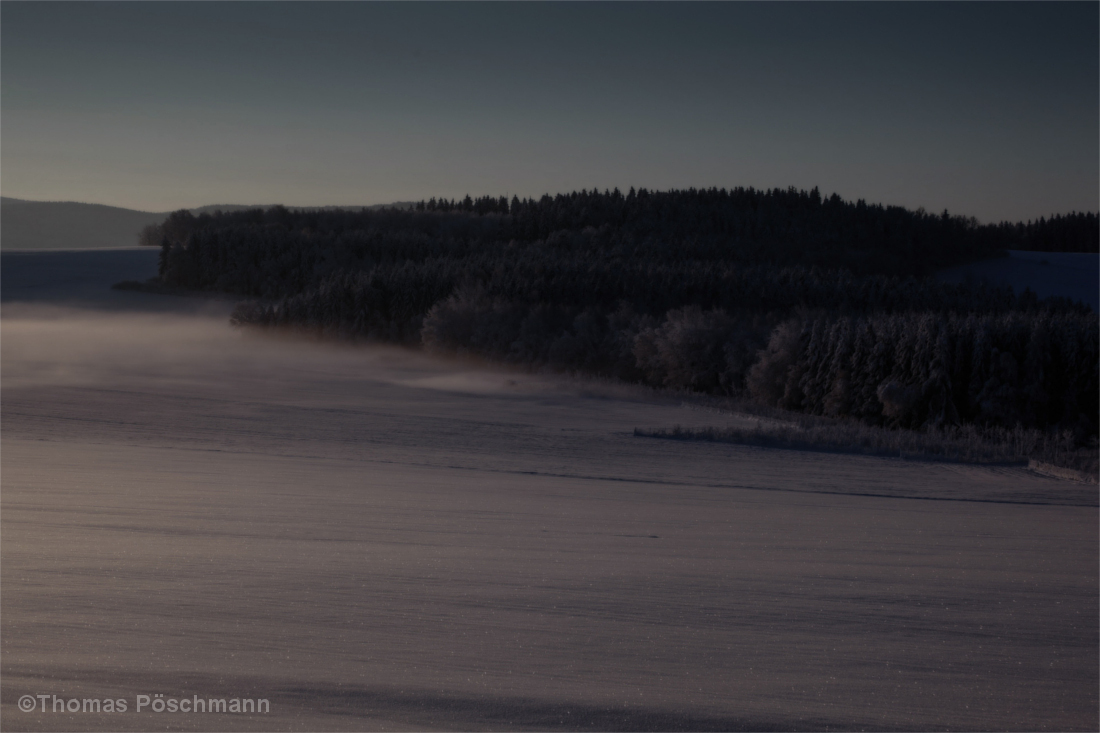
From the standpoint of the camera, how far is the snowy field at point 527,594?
8.53 feet

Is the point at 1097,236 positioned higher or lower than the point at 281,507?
higher

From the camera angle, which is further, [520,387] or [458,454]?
[520,387]

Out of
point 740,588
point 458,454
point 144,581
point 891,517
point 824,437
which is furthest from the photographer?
point 824,437

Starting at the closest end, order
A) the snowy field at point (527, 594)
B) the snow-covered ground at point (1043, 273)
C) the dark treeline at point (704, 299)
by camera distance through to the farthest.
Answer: the snowy field at point (527, 594) → the dark treeline at point (704, 299) → the snow-covered ground at point (1043, 273)

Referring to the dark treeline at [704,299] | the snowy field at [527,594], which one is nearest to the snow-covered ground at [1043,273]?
the dark treeline at [704,299]

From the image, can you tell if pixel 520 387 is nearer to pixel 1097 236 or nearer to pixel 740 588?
pixel 740 588

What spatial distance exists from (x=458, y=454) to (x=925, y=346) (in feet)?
45.8

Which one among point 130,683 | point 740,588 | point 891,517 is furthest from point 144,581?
point 891,517

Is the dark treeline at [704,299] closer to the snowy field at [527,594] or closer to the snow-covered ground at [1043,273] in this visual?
the snow-covered ground at [1043,273]

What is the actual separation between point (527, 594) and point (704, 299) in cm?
Answer: 3634

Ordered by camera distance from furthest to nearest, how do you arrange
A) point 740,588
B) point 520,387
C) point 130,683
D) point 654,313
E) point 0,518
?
point 654,313, point 520,387, point 0,518, point 740,588, point 130,683

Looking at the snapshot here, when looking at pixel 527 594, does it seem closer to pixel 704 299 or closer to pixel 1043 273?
pixel 704 299

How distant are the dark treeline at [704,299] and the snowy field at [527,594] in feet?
39.6

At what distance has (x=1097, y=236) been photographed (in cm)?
9044
